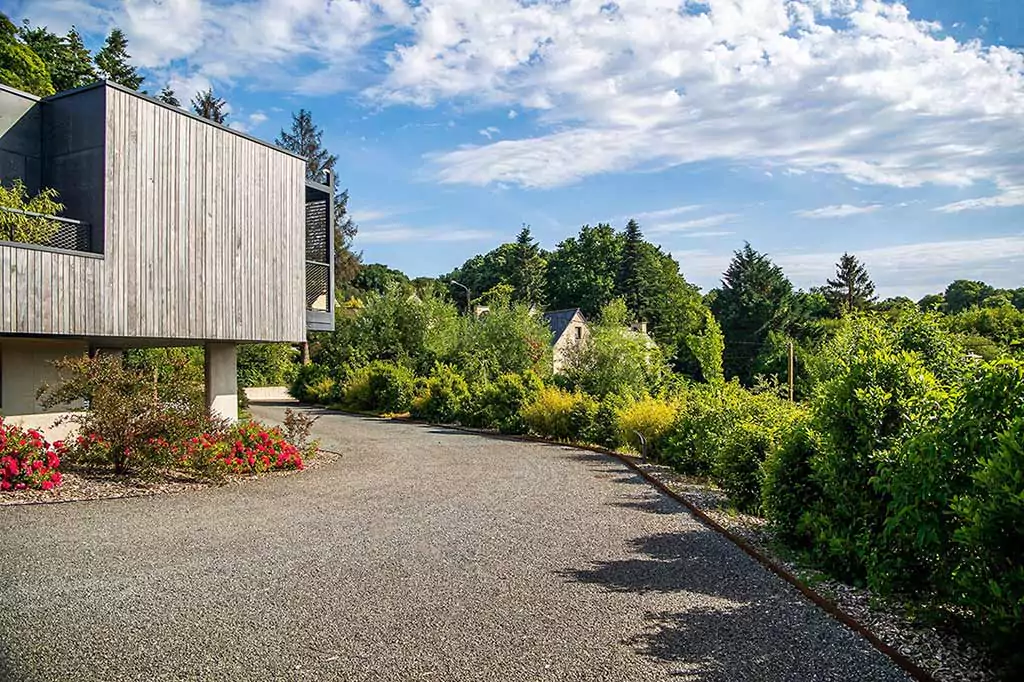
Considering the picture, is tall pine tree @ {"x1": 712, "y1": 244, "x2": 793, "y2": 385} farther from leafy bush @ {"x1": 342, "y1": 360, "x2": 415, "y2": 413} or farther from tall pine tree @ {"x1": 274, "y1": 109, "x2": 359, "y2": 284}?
leafy bush @ {"x1": 342, "y1": 360, "x2": 415, "y2": 413}

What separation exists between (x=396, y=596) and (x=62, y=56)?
34536mm

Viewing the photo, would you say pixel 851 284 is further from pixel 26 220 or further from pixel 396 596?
pixel 396 596

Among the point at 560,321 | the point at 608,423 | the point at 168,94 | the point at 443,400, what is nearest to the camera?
the point at 608,423

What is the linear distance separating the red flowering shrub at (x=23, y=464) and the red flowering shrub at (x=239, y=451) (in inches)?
59.5

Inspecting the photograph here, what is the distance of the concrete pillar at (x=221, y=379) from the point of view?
13773mm

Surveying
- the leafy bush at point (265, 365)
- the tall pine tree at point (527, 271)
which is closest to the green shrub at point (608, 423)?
the leafy bush at point (265, 365)

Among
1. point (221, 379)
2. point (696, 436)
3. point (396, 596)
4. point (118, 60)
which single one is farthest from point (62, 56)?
point (396, 596)

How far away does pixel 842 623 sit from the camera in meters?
4.73

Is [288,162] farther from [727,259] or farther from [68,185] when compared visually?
[727,259]

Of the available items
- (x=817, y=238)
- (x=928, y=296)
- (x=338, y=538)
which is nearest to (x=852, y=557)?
(x=338, y=538)

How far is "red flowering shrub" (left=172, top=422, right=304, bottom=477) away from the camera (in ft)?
34.6

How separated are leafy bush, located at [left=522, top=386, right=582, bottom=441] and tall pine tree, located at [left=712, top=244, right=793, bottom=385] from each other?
3495cm

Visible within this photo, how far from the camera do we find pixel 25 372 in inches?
444

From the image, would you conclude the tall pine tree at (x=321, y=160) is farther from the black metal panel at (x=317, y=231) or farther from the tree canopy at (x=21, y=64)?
the black metal panel at (x=317, y=231)
